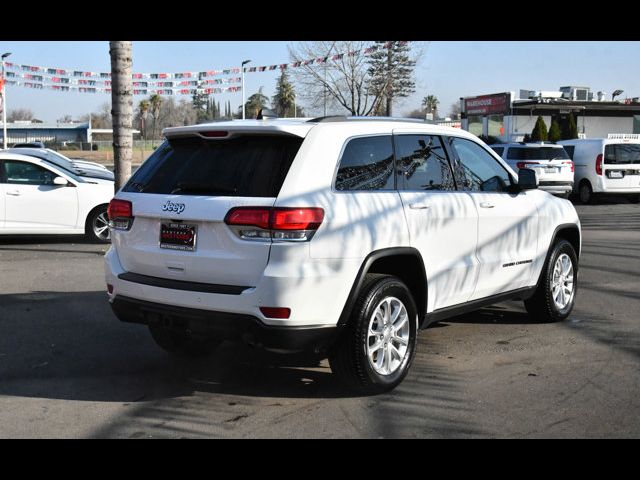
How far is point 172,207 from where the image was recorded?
5.03 m

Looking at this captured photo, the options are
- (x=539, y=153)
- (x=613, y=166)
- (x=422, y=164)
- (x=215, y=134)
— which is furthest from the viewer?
(x=613, y=166)

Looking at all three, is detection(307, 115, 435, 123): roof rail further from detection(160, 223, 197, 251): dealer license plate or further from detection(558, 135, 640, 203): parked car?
detection(558, 135, 640, 203): parked car

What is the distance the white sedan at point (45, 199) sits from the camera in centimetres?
1258

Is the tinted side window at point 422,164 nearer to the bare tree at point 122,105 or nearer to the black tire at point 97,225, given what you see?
the bare tree at point 122,105

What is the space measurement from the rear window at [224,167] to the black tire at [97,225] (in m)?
7.73

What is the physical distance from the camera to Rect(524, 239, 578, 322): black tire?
718cm

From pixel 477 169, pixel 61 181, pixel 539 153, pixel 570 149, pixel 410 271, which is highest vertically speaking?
pixel 570 149

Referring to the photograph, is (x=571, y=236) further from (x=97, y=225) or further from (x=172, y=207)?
(x=97, y=225)

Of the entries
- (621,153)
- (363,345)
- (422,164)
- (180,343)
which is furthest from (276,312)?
(621,153)

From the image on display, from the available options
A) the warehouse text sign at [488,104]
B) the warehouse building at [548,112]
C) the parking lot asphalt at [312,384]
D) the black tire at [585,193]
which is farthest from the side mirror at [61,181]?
the warehouse text sign at [488,104]

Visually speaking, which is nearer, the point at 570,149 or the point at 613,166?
the point at 613,166

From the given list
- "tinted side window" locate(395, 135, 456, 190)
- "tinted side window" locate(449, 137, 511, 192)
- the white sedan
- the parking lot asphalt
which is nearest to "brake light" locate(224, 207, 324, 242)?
the parking lot asphalt

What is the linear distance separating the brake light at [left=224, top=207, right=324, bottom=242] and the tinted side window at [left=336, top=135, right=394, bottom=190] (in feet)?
1.45

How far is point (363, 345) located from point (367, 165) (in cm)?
126
